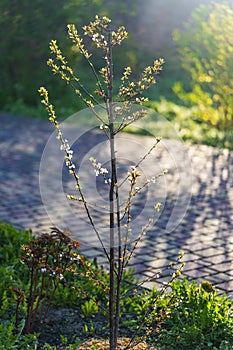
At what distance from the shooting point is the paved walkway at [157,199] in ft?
18.1

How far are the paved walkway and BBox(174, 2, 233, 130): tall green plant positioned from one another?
3.24 ft

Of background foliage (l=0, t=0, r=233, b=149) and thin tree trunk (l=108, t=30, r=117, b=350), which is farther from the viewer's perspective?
background foliage (l=0, t=0, r=233, b=149)

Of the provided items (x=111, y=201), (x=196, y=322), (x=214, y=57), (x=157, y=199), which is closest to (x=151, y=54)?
(x=214, y=57)

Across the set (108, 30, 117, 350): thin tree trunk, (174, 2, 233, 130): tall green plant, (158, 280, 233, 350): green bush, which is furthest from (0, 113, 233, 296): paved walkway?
(108, 30, 117, 350): thin tree trunk

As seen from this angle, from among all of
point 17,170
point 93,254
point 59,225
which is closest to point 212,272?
point 93,254

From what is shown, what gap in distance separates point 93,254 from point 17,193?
225 centimetres

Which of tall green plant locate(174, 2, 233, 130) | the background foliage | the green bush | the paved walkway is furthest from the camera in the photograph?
the background foliage

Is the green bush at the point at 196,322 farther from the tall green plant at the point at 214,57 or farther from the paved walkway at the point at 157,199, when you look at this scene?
the tall green plant at the point at 214,57

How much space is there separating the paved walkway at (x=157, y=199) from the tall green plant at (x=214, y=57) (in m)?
0.99

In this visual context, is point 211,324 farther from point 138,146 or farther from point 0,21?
point 0,21

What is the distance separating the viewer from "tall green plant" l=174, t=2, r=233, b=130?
10.0 m

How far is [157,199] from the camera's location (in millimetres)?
7367

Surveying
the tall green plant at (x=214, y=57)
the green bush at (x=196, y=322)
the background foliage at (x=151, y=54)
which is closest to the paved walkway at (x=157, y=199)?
the green bush at (x=196, y=322)

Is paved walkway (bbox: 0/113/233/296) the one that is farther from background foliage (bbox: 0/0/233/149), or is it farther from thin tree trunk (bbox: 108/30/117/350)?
thin tree trunk (bbox: 108/30/117/350)
